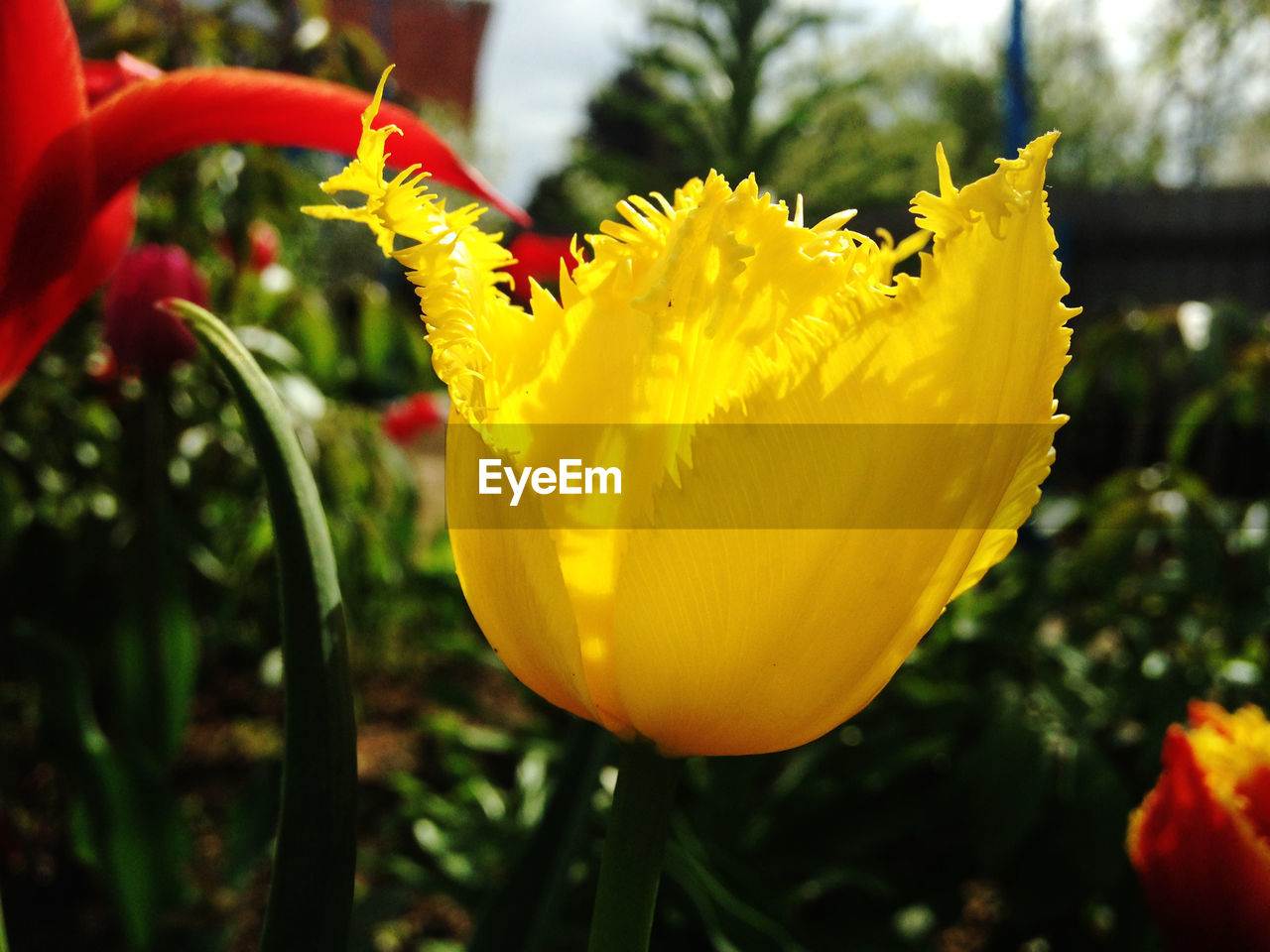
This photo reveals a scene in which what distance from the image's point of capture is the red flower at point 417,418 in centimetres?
179

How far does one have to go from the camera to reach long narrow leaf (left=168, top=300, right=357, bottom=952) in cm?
23

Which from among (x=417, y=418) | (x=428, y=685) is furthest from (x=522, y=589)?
(x=417, y=418)

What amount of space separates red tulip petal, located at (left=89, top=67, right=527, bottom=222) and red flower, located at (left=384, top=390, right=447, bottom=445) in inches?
59.2

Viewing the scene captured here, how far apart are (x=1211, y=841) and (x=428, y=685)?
4.04 feet

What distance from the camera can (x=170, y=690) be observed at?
798mm

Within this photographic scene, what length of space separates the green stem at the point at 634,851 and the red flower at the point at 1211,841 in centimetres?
19

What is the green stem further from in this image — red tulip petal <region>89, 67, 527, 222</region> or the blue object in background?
the blue object in background

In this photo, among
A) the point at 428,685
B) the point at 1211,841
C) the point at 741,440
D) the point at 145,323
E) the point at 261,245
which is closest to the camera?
the point at 741,440

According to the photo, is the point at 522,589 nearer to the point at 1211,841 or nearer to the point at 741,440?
the point at 741,440

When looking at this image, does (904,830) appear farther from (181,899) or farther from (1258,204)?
(1258,204)

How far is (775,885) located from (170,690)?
60cm

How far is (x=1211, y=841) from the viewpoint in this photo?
302 millimetres

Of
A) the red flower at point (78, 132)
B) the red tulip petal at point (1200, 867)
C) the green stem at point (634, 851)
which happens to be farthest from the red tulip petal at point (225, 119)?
the red tulip petal at point (1200, 867)

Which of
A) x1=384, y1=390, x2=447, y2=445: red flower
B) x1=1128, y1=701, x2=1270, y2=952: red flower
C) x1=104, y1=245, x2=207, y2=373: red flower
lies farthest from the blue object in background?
x1=1128, y1=701, x2=1270, y2=952: red flower
